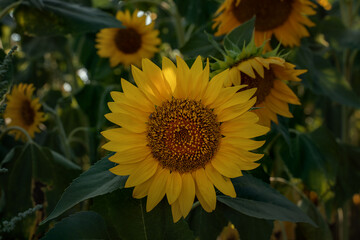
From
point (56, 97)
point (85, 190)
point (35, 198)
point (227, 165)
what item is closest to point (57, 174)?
point (35, 198)

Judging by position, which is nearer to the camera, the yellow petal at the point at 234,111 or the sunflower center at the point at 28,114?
the yellow petal at the point at 234,111

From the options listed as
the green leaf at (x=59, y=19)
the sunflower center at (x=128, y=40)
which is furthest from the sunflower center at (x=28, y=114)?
the sunflower center at (x=128, y=40)

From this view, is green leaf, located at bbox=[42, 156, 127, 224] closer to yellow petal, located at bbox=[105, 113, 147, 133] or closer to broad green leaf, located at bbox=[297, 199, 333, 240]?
yellow petal, located at bbox=[105, 113, 147, 133]

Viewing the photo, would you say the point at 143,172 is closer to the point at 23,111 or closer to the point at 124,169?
the point at 124,169

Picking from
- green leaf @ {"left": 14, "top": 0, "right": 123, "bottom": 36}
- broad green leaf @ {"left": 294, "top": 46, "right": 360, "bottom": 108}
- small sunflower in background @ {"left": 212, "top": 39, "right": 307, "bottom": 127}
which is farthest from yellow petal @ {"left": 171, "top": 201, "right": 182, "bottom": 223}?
broad green leaf @ {"left": 294, "top": 46, "right": 360, "bottom": 108}

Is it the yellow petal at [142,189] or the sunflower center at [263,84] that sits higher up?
the sunflower center at [263,84]

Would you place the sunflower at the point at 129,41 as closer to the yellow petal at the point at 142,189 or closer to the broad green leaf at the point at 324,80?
the broad green leaf at the point at 324,80

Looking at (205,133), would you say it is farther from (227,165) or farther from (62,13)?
(62,13)
